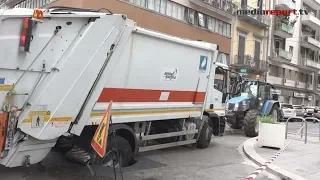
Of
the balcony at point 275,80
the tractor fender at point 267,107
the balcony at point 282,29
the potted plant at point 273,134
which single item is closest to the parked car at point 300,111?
the balcony at point 275,80

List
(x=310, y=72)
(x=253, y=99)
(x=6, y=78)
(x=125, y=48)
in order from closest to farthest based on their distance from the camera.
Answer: (x=6, y=78) < (x=125, y=48) < (x=253, y=99) < (x=310, y=72)

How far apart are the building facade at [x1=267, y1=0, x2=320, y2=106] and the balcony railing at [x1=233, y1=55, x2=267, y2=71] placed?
119 inches

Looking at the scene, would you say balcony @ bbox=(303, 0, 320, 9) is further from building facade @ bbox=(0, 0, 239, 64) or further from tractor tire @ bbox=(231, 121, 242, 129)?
tractor tire @ bbox=(231, 121, 242, 129)

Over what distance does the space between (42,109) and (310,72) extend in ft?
178

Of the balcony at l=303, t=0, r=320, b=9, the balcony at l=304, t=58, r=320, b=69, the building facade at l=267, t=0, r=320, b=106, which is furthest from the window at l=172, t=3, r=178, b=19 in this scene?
the balcony at l=303, t=0, r=320, b=9

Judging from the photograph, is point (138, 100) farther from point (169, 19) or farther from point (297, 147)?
point (169, 19)

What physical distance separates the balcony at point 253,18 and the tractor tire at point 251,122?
68.2ft

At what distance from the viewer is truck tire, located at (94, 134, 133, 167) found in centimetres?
731

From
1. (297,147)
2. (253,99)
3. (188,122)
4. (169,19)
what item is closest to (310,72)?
(169,19)

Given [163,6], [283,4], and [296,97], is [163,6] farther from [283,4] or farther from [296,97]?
[296,97]

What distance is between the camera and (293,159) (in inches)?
404

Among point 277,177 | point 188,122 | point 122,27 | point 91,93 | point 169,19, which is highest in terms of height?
point 169,19

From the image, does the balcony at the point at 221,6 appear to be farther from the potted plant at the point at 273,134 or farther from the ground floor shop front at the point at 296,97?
the potted plant at the point at 273,134

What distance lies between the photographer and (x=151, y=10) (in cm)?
2431
